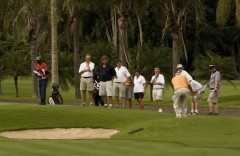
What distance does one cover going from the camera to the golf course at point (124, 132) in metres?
11.9

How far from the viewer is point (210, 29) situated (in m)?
69.7

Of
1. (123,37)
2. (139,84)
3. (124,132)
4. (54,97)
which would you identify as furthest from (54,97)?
(123,37)

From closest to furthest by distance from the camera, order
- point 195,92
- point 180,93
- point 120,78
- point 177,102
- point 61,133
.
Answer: point 61,133, point 180,93, point 177,102, point 195,92, point 120,78

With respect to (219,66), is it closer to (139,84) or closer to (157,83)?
(139,84)

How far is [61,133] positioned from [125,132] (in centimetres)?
262

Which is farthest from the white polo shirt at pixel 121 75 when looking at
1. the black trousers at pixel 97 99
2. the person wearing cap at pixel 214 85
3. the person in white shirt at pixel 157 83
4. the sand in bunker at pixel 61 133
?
the sand in bunker at pixel 61 133

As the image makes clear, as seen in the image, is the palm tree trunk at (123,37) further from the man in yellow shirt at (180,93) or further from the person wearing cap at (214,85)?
the man in yellow shirt at (180,93)

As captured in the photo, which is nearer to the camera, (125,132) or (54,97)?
(125,132)

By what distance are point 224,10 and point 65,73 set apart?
14526 millimetres

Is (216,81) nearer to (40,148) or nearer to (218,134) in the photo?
(218,134)

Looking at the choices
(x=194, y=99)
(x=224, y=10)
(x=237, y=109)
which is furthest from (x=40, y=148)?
(x=224, y=10)

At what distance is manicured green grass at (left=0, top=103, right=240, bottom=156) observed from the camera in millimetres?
11922

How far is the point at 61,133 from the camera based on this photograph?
19719 mm

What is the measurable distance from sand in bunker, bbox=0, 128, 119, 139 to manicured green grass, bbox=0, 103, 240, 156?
29cm
